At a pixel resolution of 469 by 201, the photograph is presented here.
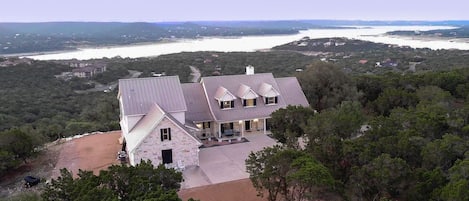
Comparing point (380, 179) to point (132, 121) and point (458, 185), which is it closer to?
point (458, 185)

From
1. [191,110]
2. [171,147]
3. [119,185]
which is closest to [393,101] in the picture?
[191,110]

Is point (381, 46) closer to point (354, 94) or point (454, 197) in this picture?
point (354, 94)

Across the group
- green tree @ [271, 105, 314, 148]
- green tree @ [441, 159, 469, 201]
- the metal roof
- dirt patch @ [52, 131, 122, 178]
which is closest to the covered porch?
the metal roof

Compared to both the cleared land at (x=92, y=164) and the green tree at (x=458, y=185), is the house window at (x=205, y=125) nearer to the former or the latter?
the cleared land at (x=92, y=164)

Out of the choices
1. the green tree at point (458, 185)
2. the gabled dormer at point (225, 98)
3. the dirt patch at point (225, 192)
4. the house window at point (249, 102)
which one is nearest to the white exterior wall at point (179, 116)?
the gabled dormer at point (225, 98)

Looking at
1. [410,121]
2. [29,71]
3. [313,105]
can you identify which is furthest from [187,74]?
[410,121]

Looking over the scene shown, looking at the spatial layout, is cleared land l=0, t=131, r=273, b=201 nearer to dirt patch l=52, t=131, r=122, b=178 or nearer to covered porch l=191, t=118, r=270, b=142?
dirt patch l=52, t=131, r=122, b=178
